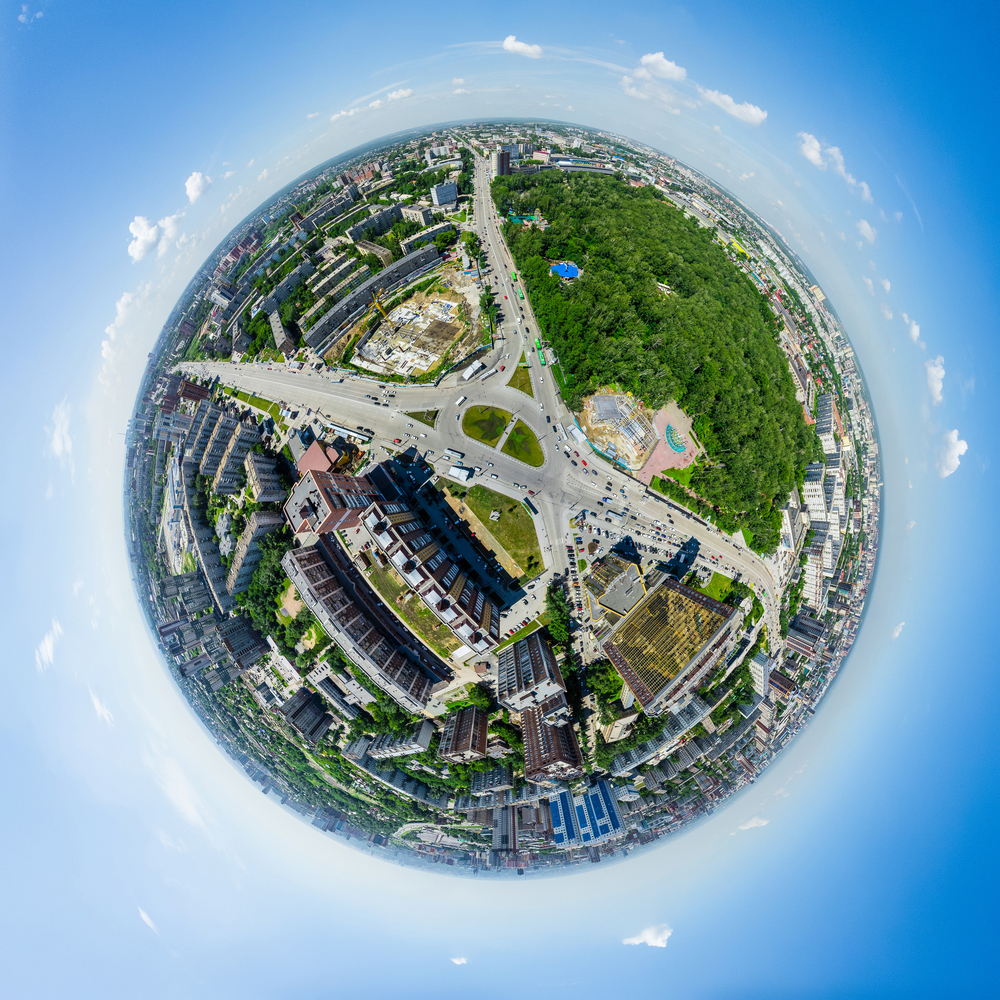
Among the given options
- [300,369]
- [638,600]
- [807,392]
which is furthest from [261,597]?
[807,392]

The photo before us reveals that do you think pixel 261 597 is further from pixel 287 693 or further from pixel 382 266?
pixel 382 266

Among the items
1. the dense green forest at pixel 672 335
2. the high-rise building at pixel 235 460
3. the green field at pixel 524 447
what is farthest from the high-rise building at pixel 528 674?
the high-rise building at pixel 235 460

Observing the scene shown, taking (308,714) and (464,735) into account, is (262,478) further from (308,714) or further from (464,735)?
(464,735)

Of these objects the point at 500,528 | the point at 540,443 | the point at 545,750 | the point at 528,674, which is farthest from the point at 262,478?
the point at 545,750

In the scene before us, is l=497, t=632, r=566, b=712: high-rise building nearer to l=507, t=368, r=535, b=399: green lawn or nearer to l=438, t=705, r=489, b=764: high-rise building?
l=438, t=705, r=489, b=764: high-rise building

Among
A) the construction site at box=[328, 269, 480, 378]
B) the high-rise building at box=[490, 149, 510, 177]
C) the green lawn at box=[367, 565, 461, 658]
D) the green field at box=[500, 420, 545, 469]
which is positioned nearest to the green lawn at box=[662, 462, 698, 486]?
the green field at box=[500, 420, 545, 469]

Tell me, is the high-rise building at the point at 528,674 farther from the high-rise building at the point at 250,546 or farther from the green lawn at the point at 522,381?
the high-rise building at the point at 250,546
